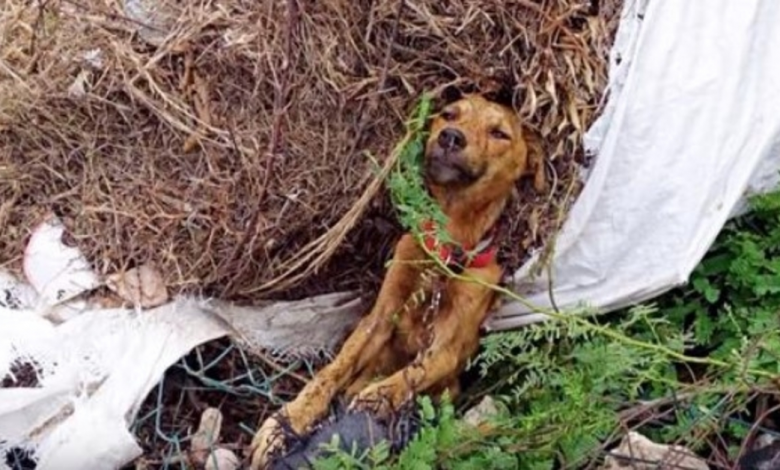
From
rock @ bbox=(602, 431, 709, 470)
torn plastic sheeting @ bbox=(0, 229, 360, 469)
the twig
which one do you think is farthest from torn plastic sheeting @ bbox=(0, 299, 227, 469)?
rock @ bbox=(602, 431, 709, 470)

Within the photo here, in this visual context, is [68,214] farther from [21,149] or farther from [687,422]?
[687,422]

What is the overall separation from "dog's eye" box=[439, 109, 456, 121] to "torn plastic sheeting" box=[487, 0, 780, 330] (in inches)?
13.9

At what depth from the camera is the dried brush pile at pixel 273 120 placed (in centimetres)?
440

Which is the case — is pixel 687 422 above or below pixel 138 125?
below

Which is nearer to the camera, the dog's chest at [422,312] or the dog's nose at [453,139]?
the dog's nose at [453,139]

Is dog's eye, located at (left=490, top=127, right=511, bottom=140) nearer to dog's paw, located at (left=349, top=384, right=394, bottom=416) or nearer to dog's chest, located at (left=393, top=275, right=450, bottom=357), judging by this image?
dog's chest, located at (left=393, top=275, right=450, bottom=357)

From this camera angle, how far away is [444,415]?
3951 mm

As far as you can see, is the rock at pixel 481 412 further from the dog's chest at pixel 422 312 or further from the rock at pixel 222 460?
the rock at pixel 222 460

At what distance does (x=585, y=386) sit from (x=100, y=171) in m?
1.43

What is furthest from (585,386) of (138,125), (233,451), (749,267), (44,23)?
(44,23)

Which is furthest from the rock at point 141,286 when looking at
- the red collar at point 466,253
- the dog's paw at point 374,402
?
the red collar at point 466,253

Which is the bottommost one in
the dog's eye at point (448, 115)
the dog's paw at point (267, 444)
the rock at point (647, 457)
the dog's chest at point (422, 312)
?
the dog's paw at point (267, 444)

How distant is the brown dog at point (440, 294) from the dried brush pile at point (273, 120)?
99 millimetres

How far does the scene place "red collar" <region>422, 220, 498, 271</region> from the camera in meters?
4.27
